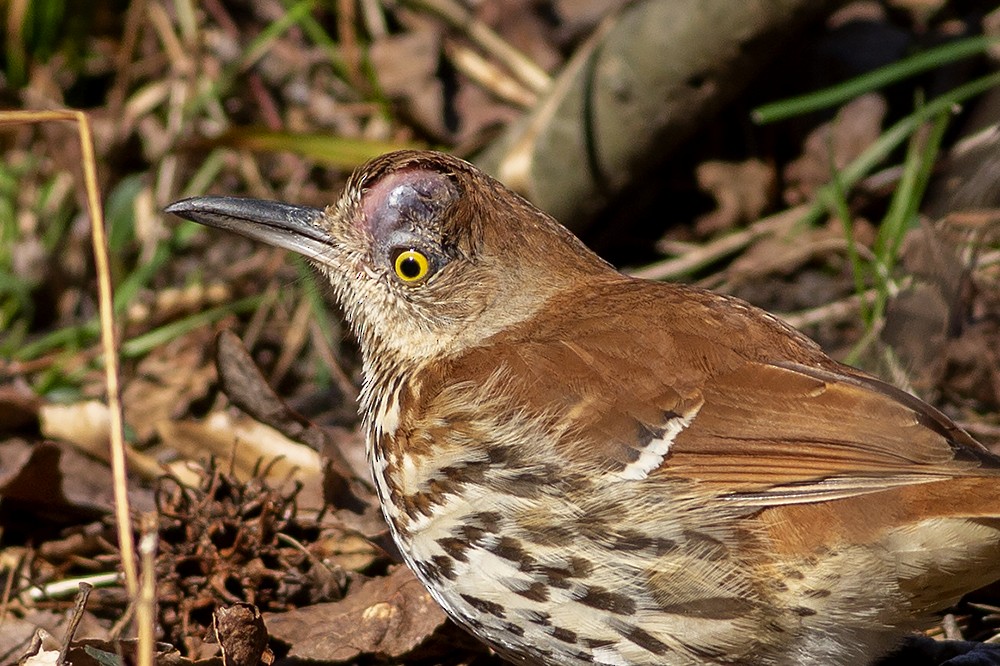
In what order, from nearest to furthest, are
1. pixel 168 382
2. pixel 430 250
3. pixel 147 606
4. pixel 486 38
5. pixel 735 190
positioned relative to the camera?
pixel 147 606
pixel 430 250
pixel 168 382
pixel 735 190
pixel 486 38

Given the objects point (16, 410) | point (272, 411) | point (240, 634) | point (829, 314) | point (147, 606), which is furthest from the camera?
point (829, 314)

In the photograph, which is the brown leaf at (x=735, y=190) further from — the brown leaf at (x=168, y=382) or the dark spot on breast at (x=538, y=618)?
the dark spot on breast at (x=538, y=618)

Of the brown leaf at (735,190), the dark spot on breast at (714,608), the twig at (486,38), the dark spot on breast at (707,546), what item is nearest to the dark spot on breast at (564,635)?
the dark spot on breast at (714,608)

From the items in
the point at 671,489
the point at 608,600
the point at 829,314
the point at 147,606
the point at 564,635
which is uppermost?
A: the point at 829,314

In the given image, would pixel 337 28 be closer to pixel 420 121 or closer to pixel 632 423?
pixel 420 121

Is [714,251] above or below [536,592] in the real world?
above

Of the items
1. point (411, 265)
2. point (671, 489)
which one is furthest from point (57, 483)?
point (671, 489)

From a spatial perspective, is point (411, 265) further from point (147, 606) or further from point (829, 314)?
point (829, 314)

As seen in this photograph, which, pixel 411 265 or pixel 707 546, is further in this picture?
pixel 411 265

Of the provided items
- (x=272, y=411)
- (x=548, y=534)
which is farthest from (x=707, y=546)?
(x=272, y=411)
